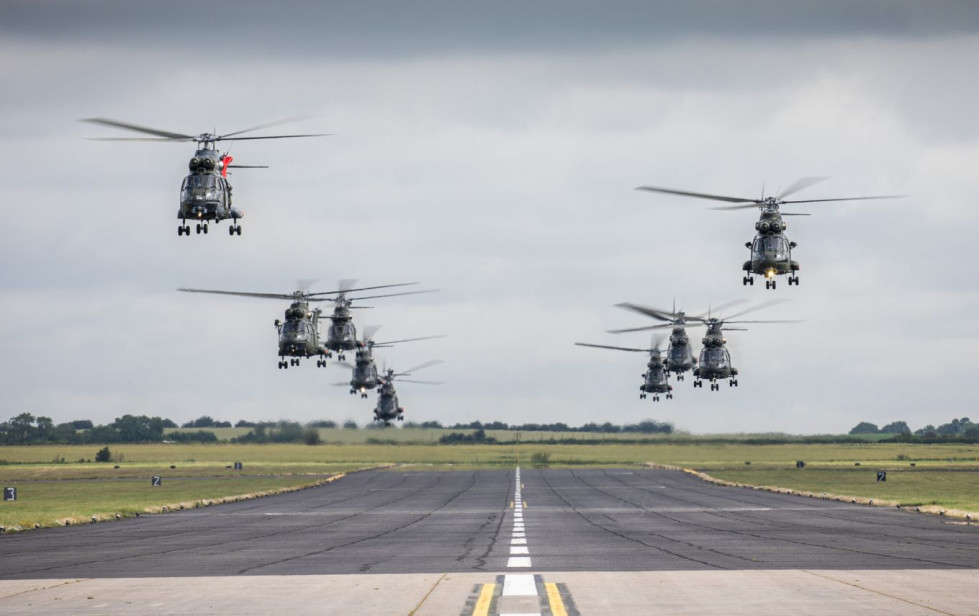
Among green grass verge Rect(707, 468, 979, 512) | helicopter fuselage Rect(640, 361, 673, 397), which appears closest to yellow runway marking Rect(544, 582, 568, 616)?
green grass verge Rect(707, 468, 979, 512)

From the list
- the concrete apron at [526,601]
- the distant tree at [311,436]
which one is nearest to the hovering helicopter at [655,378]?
the distant tree at [311,436]

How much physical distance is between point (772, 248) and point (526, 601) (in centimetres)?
3964

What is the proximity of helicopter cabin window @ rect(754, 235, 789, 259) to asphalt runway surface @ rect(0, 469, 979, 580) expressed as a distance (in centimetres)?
1185

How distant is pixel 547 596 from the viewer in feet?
62.1

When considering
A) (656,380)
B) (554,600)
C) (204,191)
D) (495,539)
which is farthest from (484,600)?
(656,380)

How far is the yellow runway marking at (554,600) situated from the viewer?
1686 cm

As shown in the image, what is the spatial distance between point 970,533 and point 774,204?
2432 centimetres

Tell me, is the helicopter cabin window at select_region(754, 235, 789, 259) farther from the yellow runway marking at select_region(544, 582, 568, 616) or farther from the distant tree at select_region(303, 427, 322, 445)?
the distant tree at select_region(303, 427, 322, 445)

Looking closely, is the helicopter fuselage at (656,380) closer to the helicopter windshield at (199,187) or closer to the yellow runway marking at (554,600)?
the helicopter windshield at (199,187)

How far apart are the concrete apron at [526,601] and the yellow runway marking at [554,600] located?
15cm

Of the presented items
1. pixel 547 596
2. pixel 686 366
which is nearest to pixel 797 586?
pixel 547 596

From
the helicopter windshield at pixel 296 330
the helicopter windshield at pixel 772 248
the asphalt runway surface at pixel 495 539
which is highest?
the helicopter windshield at pixel 772 248

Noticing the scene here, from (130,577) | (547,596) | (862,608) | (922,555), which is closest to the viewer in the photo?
(862,608)

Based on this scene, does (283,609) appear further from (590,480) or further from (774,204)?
(590,480)
